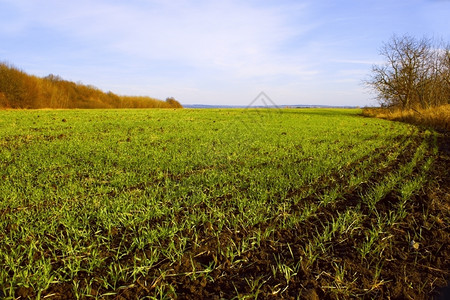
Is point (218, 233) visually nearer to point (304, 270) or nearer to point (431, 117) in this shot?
point (304, 270)

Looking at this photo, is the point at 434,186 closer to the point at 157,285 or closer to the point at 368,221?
the point at 368,221

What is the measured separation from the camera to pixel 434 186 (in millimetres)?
4855

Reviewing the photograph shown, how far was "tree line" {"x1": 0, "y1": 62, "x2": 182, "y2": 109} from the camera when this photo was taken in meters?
35.4

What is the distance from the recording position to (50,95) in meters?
42.0

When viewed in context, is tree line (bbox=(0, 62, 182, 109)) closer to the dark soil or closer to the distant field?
the distant field

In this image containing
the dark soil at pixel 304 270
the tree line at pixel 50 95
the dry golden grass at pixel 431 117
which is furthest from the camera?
the tree line at pixel 50 95

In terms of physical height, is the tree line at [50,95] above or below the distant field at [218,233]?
above

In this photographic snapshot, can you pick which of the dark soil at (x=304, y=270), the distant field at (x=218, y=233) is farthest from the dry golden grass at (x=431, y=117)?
the dark soil at (x=304, y=270)

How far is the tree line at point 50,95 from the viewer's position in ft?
116

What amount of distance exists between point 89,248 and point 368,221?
3.44 metres

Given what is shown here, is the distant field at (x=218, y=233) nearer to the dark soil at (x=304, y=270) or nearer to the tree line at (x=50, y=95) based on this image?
the dark soil at (x=304, y=270)

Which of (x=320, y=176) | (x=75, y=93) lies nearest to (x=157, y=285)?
(x=320, y=176)

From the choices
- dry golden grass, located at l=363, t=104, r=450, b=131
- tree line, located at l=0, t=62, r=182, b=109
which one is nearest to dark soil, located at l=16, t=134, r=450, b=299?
dry golden grass, located at l=363, t=104, r=450, b=131

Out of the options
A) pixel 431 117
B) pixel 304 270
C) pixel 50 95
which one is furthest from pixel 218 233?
pixel 50 95
